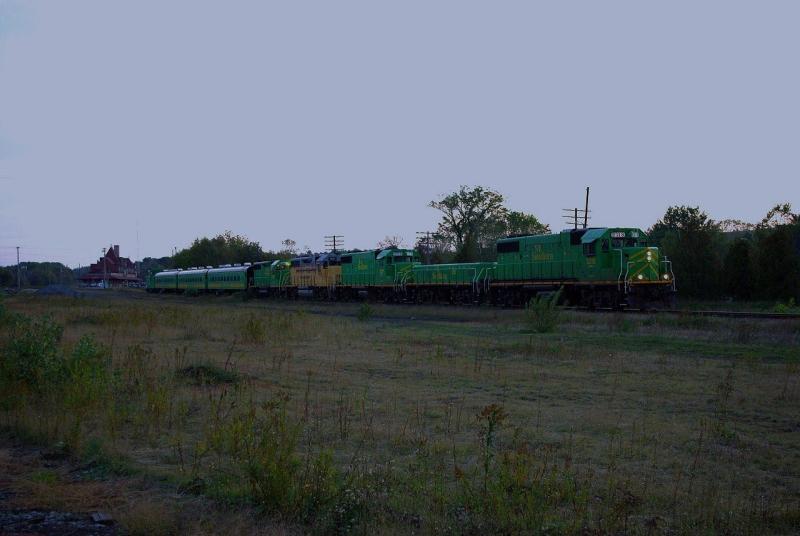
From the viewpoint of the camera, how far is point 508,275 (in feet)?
122

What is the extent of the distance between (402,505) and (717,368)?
1048 centimetres

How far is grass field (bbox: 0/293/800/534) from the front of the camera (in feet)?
18.5

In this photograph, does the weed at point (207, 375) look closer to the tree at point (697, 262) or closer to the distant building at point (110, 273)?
the tree at point (697, 262)

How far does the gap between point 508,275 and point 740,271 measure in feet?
44.0

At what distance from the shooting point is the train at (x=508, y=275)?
2888 cm

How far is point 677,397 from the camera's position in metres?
11.0

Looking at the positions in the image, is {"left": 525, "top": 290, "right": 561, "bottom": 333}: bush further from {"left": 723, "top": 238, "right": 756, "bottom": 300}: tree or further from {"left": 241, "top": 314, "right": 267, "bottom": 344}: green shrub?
{"left": 723, "top": 238, "right": 756, "bottom": 300}: tree

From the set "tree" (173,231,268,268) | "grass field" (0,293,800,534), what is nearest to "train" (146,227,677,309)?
"grass field" (0,293,800,534)

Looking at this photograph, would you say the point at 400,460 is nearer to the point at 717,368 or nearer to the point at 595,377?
the point at 595,377

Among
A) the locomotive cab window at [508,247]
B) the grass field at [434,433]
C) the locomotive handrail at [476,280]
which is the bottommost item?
the grass field at [434,433]

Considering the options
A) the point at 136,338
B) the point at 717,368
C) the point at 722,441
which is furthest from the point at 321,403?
the point at 136,338

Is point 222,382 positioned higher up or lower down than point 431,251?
lower down

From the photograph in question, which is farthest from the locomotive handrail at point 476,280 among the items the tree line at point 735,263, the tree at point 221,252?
the tree at point 221,252

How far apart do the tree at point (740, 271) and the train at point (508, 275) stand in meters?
9.66
